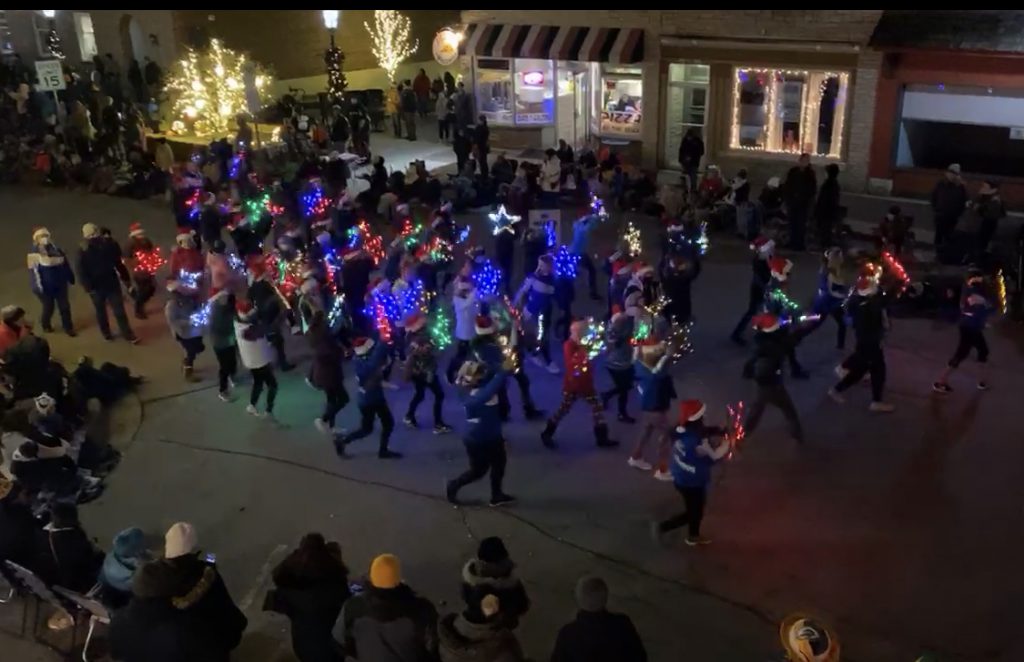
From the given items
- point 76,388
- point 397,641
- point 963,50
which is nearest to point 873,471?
point 397,641

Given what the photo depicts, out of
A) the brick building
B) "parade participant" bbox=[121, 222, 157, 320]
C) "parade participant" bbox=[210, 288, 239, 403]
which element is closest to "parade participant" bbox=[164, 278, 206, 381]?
"parade participant" bbox=[210, 288, 239, 403]

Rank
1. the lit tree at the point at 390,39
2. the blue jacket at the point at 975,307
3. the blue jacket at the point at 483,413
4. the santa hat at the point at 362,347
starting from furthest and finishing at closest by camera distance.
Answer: the lit tree at the point at 390,39
the blue jacket at the point at 975,307
the santa hat at the point at 362,347
the blue jacket at the point at 483,413

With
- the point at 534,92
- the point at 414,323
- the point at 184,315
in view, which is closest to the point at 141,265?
the point at 184,315

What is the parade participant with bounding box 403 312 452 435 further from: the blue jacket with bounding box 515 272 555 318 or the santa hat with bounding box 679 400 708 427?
the santa hat with bounding box 679 400 708 427

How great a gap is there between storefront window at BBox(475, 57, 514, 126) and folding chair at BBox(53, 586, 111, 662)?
16791 mm

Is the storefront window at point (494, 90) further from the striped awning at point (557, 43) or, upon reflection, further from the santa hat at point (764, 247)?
the santa hat at point (764, 247)

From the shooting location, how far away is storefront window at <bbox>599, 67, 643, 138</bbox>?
20.2 metres

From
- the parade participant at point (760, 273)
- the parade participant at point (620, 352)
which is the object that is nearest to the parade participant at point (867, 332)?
the parade participant at point (760, 273)

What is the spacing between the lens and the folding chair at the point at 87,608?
249 inches

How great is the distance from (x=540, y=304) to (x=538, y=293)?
15 cm

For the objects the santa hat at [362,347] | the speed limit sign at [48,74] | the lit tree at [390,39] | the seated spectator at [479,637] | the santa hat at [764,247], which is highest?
the lit tree at [390,39]

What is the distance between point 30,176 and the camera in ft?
70.9

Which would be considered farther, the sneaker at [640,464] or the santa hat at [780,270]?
the santa hat at [780,270]

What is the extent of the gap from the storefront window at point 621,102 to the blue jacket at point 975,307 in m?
11.3
